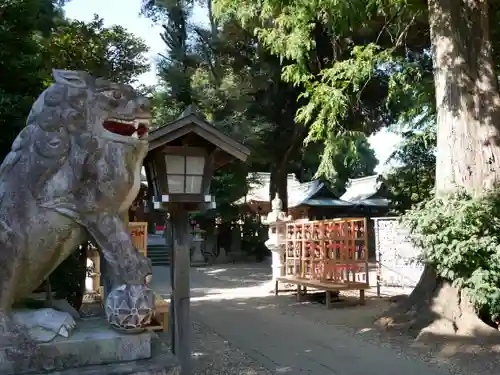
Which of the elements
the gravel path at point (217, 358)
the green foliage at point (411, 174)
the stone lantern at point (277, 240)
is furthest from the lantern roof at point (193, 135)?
the green foliage at point (411, 174)

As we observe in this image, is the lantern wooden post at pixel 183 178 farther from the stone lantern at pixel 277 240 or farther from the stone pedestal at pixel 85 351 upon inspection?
the stone lantern at pixel 277 240

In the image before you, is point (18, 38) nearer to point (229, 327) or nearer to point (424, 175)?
point (229, 327)

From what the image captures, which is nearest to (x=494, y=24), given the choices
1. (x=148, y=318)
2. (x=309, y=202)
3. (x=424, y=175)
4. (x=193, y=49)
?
(x=424, y=175)

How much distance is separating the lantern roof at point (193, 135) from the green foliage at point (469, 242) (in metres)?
3.21

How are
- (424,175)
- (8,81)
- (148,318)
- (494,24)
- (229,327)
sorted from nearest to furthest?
(148,318)
(8,81)
(229,327)
(494,24)
(424,175)

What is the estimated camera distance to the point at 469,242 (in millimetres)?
6605

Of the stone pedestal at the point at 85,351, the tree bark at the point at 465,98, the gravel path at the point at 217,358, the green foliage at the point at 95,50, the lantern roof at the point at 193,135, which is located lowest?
the gravel path at the point at 217,358

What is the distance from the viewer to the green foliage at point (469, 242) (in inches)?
258

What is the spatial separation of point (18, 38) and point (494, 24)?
826 cm

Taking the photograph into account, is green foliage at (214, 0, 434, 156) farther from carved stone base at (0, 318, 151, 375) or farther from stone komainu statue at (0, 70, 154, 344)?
carved stone base at (0, 318, 151, 375)

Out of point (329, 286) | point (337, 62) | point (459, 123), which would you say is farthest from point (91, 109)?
point (329, 286)

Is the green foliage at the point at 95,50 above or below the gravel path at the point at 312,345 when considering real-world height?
above

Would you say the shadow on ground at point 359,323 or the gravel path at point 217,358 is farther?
the shadow on ground at point 359,323

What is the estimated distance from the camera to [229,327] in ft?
27.4
